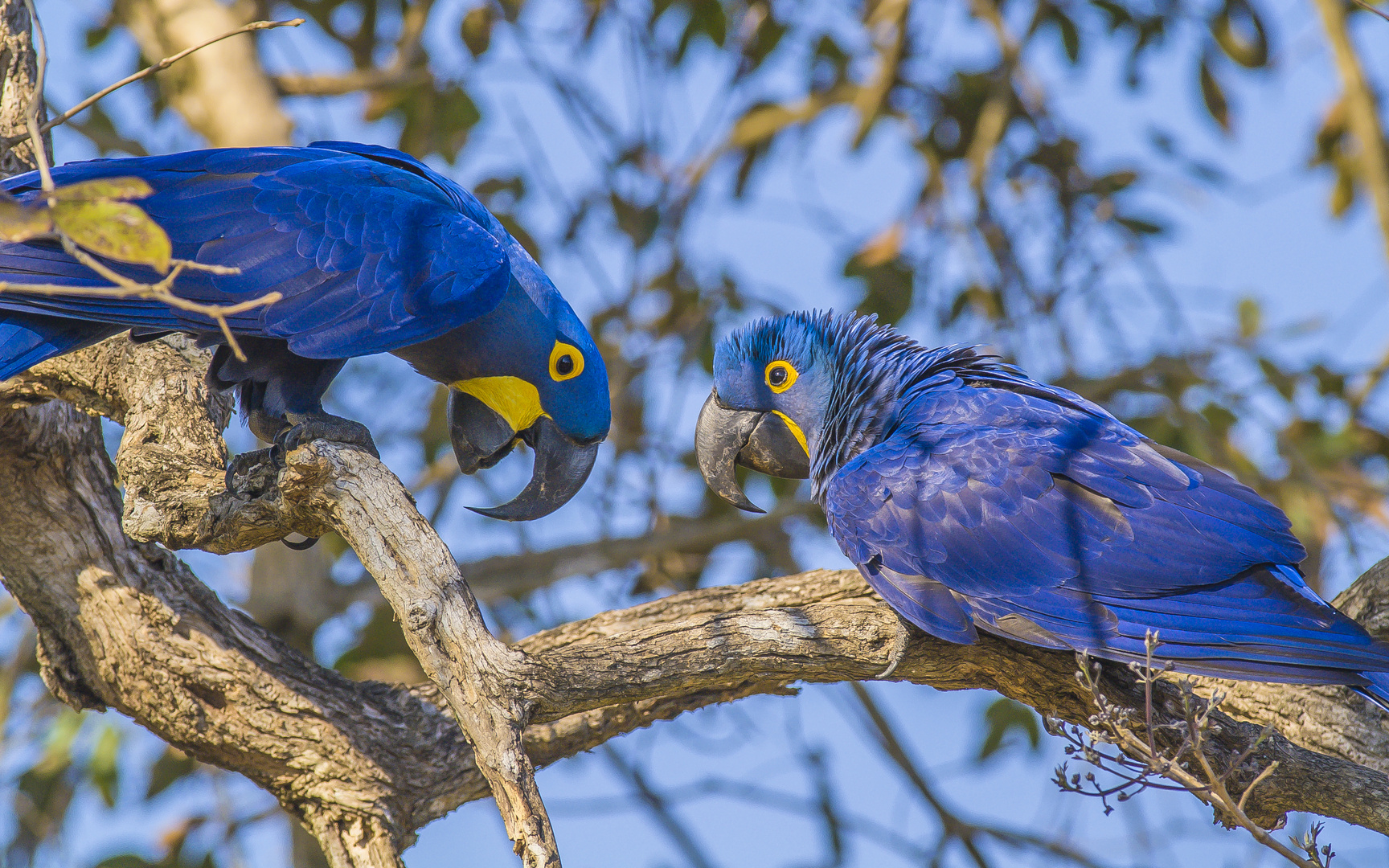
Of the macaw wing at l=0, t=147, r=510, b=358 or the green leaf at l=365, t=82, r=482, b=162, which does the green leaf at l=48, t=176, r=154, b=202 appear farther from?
the green leaf at l=365, t=82, r=482, b=162

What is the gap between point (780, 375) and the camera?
3.18 meters

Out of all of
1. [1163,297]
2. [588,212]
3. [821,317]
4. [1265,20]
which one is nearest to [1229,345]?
[1163,297]

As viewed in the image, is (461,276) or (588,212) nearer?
(461,276)

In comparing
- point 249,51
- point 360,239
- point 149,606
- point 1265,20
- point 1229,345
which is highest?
point 249,51

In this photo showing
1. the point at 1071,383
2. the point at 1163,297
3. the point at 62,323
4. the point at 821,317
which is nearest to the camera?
the point at 62,323

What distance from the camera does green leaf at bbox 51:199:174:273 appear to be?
1.37 meters

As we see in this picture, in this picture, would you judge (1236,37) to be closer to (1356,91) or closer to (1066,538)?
(1356,91)

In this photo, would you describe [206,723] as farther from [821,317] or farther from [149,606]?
[821,317]

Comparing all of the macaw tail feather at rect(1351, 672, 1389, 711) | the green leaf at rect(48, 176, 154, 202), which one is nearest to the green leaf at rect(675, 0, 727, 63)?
the macaw tail feather at rect(1351, 672, 1389, 711)

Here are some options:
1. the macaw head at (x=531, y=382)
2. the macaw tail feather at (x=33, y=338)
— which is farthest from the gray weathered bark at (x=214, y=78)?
the macaw tail feather at (x=33, y=338)

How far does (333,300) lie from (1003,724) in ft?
11.1

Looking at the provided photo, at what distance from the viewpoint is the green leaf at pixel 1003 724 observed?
4598 millimetres

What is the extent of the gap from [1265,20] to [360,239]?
4.17m

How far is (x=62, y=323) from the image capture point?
2.52 meters
